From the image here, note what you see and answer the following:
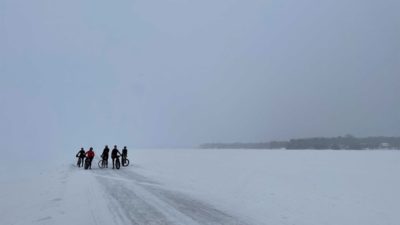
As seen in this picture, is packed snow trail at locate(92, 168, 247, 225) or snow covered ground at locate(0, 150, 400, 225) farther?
snow covered ground at locate(0, 150, 400, 225)

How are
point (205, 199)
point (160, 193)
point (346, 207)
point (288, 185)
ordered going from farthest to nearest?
point (288, 185), point (160, 193), point (205, 199), point (346, 207)

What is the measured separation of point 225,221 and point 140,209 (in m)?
2.75

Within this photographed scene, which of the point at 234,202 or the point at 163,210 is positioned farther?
the point at 234,202

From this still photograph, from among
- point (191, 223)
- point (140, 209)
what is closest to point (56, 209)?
point (140, 209)

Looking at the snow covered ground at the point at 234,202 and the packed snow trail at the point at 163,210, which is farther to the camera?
the snow covered ground at the point at 234,202

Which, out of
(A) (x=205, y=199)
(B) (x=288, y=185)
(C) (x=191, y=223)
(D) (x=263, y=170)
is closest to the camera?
(C) (x=191, y=223)

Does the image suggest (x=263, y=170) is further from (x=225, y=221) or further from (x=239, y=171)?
(x=225, y=221)

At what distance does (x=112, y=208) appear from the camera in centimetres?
1091

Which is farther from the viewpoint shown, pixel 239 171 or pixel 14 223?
pixel 239 171

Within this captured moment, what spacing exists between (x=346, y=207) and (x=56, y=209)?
8885mm

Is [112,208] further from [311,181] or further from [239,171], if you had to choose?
[239,171]

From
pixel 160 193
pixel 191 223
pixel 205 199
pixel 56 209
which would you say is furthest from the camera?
pixel 160 193

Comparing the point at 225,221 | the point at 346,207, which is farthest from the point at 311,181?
the point at 225,221

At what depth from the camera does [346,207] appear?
472 inches
